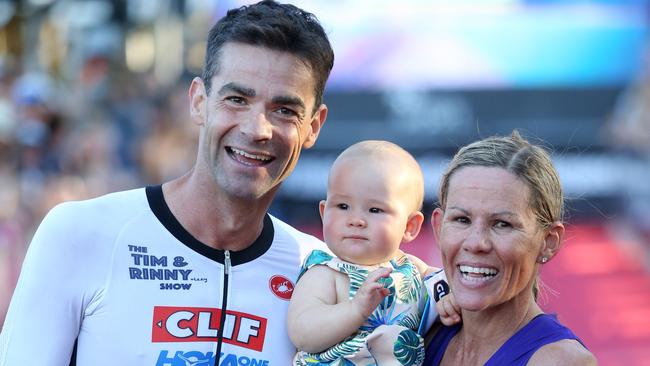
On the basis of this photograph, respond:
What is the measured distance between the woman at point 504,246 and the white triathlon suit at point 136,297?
2.00 feet

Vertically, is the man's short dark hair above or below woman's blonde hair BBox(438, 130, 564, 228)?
above

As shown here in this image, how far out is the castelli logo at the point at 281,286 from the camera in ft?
12.3

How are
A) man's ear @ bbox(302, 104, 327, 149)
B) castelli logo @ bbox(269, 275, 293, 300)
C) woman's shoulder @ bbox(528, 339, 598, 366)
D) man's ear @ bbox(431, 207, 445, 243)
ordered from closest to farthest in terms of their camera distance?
woman's shoulder @ bbox(528, 339, 598, 366) < man's ear @ bbox(431, 207, 445, 243) < castelli logo @ bbox(269, 275, 293, 300) < man's ear @ bbox(302, 104, 327, 149)

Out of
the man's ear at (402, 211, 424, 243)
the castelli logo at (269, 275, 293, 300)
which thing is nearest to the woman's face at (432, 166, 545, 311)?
the man's ear at (402, 211, 424, 243)

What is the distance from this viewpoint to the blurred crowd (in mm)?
10117

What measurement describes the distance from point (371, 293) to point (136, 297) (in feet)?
2.28

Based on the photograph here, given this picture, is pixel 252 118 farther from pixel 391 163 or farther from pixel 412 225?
pixel 412 225

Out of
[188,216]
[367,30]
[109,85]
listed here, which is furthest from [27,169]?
[188,216]

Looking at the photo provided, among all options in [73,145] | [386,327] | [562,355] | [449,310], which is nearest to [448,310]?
[449,310]

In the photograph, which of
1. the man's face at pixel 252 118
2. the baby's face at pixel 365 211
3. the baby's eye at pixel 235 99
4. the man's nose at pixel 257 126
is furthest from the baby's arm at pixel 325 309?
the baby's eye at pixel 235 99

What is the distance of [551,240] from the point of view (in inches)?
137

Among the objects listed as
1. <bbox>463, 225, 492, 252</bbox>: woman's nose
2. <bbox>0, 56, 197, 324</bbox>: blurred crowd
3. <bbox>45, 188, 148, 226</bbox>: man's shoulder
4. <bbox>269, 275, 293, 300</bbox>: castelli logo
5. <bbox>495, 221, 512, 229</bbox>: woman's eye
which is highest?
<bbox>495, 221, 512, 229</bbox>: woman's eye

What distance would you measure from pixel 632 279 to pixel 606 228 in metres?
1.66

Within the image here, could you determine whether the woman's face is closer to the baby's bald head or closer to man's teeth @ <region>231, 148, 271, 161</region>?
the baby's bald head
